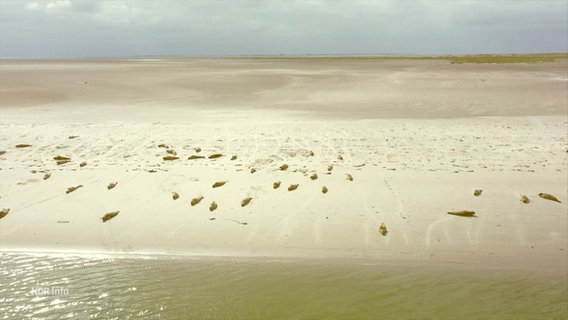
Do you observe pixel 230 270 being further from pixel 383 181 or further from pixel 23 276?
pixel 383 181

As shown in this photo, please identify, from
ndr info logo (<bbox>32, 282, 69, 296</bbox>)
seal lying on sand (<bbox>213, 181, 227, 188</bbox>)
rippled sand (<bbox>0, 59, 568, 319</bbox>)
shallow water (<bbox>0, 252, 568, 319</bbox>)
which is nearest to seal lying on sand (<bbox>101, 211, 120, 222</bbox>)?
rippled sand (<bbox>0, 59, 568, 319</bbox>)

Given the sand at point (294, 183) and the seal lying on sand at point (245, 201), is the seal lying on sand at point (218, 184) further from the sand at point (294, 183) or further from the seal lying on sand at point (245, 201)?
the seal lying on sand at point (245, 201)

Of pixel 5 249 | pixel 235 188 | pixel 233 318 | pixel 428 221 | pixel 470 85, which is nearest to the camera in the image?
pixel 233 318

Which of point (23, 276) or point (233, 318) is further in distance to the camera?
point (23, 276)

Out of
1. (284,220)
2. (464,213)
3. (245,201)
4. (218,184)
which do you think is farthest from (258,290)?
(464,213)

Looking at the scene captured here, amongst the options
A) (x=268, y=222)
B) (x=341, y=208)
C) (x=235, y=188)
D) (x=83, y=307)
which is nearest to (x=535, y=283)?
(x=341, y=208)

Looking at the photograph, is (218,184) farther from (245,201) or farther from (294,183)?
(294,183)

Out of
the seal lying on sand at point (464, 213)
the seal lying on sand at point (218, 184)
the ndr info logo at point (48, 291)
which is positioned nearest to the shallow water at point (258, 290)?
the ndr info logo at point (48, 291)
